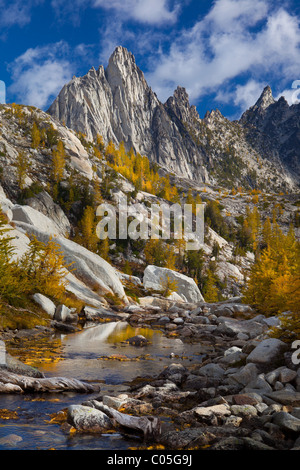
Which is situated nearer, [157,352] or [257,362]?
[257,362]

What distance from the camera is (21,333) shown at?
21219 millimetres

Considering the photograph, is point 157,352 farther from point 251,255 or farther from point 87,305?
point 251,255

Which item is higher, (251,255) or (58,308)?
(251,255)

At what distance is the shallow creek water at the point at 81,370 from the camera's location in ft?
24.4

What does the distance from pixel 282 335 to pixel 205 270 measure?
80.6 meters

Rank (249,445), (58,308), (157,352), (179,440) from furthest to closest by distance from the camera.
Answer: (58,308) → (157,352) → (179,440) → (249,445)

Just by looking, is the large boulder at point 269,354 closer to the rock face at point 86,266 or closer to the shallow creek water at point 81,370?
the shallow creek water at point 81,370

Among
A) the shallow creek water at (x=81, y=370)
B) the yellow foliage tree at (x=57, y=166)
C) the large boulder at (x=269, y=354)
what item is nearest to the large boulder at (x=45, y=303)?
the shallow creek water at (x=81, y=370)

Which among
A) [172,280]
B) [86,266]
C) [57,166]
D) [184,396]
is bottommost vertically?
[184,396]

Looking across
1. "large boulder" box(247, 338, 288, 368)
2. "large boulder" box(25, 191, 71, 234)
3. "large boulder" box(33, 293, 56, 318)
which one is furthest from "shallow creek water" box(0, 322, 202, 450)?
"large boulder" box(25, 191, 71, 234)

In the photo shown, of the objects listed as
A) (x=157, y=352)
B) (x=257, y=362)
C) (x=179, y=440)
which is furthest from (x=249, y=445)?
(x=157, y=352)

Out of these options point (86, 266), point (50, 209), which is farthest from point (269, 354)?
point (50, 209)

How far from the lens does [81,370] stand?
14.7 meters

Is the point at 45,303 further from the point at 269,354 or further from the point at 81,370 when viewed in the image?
the point at 269,354
